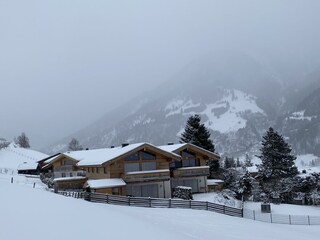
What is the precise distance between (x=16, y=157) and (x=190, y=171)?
63.2 meters

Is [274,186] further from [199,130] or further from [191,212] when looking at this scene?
[191,212]

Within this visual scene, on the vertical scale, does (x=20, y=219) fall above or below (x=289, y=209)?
above

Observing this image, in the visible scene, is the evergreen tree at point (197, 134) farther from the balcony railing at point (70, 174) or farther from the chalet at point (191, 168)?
the balcony railing at point (70, 174)

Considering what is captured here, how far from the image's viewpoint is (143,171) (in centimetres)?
3991

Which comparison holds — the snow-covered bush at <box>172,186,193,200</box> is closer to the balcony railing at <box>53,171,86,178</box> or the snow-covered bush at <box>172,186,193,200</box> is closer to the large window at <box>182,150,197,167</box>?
the large window at <box>182,150,197,167</box>

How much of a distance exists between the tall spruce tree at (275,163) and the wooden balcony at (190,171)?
514 inches

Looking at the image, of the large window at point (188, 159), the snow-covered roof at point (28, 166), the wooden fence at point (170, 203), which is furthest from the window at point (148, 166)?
the snow-covered roof at point (28, 166)

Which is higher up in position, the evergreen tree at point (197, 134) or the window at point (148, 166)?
the evergreen tree at point (197, 134)

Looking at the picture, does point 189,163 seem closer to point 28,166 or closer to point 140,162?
point 140,162

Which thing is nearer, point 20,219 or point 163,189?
point 20,219

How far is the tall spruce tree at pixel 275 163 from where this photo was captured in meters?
52.1

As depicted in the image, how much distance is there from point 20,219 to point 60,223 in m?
A: 1.59

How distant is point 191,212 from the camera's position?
1118 inches

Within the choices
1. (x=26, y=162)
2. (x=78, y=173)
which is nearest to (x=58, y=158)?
(x=78, y=173)
